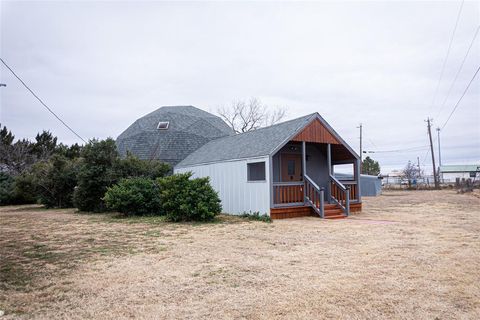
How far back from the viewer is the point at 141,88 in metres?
25.8

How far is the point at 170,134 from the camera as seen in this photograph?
76.7 feet

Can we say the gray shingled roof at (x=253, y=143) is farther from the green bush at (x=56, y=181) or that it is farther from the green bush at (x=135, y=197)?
the green bush at (x=56, y=181)

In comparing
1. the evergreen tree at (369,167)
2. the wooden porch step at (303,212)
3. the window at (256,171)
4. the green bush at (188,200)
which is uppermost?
the evergreen tree at (369,167)

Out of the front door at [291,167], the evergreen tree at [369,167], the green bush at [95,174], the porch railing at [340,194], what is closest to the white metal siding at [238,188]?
the front door at [291,167]

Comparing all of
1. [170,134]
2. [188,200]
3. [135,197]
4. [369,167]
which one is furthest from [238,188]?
[369,167]

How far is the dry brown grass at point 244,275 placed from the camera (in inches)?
143

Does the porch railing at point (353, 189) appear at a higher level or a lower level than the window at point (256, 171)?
lower

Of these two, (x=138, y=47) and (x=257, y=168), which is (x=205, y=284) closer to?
(x=257, y=168)

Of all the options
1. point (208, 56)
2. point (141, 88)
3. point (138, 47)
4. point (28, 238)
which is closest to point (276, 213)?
point (28, 238)

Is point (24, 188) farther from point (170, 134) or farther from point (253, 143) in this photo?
point (253, 143)

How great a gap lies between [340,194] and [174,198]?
24.1 feet

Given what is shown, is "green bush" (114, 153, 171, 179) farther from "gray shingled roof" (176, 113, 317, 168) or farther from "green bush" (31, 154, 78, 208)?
"green bush" (31, 154, 78, 208)

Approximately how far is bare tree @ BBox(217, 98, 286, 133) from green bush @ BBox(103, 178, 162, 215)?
24711 millimetres

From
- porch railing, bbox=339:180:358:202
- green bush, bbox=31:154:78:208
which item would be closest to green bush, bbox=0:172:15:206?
green bush, bbox=31:154:78:208
